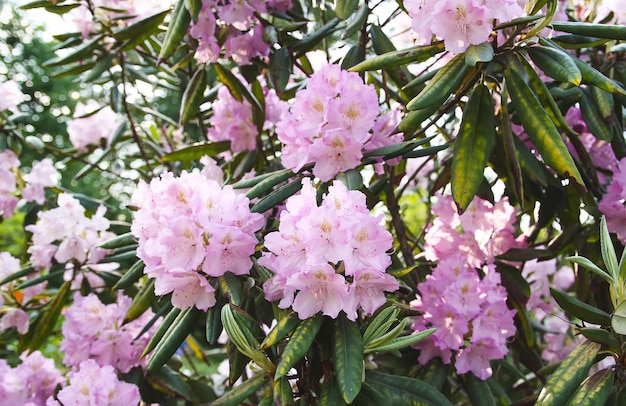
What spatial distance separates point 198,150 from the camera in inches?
61.2

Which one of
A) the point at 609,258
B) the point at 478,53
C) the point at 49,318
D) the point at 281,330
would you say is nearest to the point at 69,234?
the point at 49,318

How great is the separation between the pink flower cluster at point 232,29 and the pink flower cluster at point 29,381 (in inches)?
32.8

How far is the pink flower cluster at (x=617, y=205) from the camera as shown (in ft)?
4.04

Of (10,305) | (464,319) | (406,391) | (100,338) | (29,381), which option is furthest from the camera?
(10,305)

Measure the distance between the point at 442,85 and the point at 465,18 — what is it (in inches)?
4.0

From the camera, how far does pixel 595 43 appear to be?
3.65 ft

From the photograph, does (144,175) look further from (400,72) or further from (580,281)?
(580,281)

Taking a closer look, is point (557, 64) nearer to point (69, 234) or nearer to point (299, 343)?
point (299, 343)

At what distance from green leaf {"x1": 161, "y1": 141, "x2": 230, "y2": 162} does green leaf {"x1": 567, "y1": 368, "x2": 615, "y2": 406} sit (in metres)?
0.96

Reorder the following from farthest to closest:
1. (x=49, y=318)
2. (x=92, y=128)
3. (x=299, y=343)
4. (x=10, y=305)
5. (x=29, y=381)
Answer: (x=92, y=128), (x=10, y=305), (x=49, y=318), (x=29, y=381), (x=299, y=343)

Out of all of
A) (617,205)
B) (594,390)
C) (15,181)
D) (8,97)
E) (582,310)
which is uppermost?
(8,97)

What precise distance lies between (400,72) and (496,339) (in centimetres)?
57

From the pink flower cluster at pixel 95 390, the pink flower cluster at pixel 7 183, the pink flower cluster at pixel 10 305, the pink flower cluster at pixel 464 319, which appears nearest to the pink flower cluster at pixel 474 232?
the pink flower cluster at pixel 464 319

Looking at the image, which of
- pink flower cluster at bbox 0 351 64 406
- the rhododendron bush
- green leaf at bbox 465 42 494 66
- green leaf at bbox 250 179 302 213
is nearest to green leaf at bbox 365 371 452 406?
the rhododendron bush
